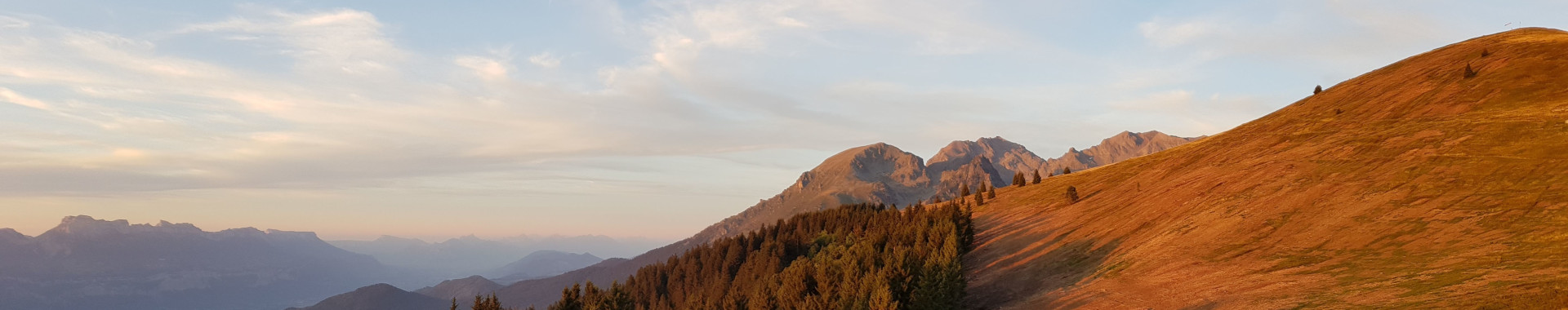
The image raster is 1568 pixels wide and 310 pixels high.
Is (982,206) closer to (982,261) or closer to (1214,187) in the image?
(982,261)

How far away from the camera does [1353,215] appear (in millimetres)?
37375

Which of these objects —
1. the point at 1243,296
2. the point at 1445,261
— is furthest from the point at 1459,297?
the point at 1243,296

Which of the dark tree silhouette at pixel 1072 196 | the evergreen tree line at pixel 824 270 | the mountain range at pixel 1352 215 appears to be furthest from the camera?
the dark tree silhouette at pixel 1072 196

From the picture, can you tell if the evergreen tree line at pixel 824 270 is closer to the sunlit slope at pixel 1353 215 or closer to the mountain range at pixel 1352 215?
the sunlit slope at pixel 1353 215

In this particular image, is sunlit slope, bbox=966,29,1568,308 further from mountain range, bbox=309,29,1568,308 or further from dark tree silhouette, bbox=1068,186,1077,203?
dark tree silhouette, bbox=1068,186,1077,203

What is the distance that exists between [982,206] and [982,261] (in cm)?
4037

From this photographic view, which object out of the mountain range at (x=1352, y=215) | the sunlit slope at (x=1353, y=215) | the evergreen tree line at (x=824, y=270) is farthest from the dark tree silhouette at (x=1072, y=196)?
the evergreen tree line at (x=824, y=270)

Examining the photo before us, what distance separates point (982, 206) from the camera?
104 metres

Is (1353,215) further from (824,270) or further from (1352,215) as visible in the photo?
(824,270)

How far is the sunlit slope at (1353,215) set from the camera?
27.9 m

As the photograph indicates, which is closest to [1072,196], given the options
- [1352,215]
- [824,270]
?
[1352,215]

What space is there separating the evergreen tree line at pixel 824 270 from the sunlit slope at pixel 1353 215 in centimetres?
489

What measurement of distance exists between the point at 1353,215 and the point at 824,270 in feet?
94.1

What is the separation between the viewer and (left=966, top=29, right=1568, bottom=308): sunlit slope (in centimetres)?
2794
